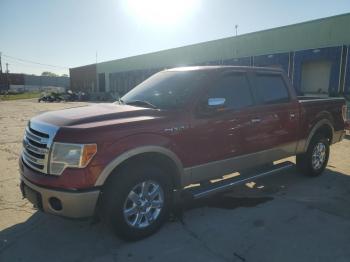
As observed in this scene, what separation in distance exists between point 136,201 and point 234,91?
2.17 m

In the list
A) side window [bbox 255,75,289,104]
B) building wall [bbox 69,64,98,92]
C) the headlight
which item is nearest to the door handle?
side window [bbox 255,75,289,104]

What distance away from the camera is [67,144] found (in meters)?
3.09

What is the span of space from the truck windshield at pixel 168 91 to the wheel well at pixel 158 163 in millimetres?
691

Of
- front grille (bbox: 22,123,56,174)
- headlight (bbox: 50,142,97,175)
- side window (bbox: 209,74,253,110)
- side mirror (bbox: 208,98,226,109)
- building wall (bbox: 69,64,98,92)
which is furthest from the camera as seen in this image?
building wall (bbox: 69,64,98,92)

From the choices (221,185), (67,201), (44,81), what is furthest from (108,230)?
(44,81)

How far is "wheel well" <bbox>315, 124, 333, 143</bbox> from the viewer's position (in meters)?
6.02

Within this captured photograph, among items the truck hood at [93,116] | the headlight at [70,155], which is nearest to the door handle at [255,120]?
the truck hood at [93,116]

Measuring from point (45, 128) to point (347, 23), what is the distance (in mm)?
20263

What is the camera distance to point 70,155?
3082mm

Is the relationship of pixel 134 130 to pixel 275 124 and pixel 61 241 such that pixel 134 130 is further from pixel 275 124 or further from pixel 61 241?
pixel 275 124

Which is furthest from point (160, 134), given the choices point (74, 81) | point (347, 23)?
point (74, 81)

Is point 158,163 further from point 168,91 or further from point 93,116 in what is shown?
point 168,91

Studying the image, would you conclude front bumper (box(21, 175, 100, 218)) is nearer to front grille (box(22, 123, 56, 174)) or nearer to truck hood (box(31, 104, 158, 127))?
front grille (box(22, 123, 56, 174))

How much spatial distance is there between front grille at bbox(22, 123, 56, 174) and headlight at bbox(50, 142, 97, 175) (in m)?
0.11
